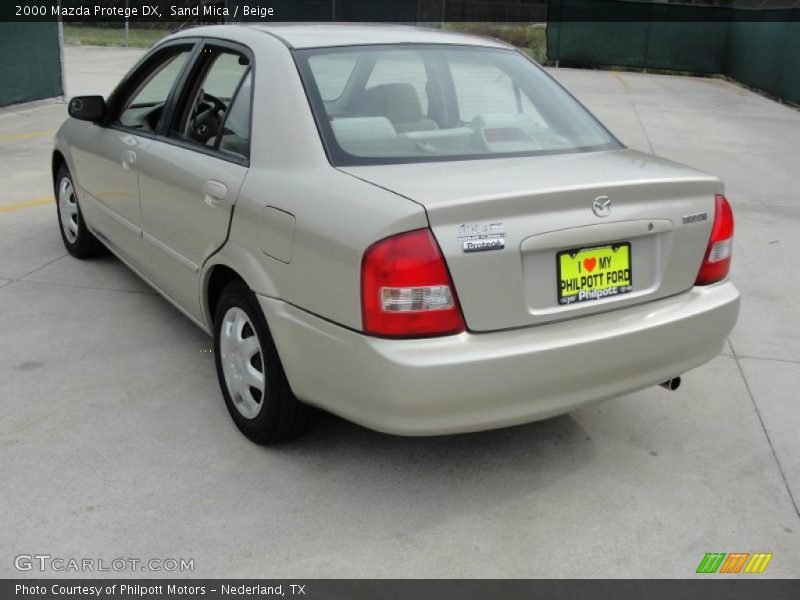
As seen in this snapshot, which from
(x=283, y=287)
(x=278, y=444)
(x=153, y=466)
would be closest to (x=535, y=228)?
(x=283, y=287)

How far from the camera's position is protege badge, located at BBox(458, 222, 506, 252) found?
2.75 metres

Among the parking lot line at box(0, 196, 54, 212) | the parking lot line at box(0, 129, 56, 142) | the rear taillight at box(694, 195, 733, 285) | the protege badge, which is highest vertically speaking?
the protege badge

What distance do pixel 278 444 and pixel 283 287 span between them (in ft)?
2.43

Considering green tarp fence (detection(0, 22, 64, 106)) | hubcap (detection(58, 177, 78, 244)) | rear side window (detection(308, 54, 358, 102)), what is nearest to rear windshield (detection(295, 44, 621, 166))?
rear side window (detection(308, 54, 358, 102))

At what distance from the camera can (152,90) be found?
16.1ft

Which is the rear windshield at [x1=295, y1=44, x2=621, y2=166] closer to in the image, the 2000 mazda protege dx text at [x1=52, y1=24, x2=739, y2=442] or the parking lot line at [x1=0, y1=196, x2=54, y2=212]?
the 2000 mazda protege dx text at [x1=52, y1=24, x2=739, y2=442]

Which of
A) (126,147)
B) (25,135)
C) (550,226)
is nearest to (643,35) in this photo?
(25,135)

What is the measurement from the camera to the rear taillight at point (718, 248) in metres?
3.35

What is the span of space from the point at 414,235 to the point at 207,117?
66.8 inches

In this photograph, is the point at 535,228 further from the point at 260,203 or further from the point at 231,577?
the point at 231,577

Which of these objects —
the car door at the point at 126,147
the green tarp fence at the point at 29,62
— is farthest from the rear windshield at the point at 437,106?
the green tarp fence at the point at 29,62

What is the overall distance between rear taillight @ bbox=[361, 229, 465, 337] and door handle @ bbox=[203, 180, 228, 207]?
999 mm

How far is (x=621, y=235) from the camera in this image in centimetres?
303
